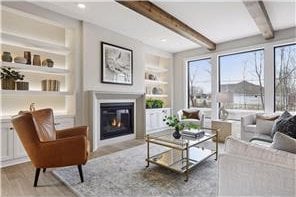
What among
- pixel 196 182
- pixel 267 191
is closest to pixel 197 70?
pixel 196 182

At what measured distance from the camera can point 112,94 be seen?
14.3 feet

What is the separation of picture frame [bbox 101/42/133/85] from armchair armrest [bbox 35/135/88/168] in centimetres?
213

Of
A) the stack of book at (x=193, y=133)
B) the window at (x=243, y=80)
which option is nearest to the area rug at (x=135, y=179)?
the stack of book at (x=193, y=133)

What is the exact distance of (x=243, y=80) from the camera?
17.3 ft

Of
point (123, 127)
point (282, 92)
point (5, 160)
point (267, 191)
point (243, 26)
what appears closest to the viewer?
point (267, 191)

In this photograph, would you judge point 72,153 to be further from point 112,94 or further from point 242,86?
point 242,86

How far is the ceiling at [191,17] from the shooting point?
3.27m

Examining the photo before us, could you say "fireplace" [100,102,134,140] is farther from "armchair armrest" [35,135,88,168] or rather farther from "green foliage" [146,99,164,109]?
"armchair armrest" [35,135,88,168]

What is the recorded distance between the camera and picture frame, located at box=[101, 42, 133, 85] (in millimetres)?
4293

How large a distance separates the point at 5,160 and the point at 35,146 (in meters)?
1.25

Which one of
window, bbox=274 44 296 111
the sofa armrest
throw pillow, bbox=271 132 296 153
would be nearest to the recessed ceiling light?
the sofa armrest

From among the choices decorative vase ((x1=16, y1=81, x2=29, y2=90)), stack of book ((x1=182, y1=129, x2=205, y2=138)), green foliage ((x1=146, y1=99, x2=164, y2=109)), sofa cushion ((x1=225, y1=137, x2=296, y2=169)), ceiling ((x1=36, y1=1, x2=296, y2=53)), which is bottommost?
stack of book ((x1=182, y1=129, x2=205, y2=138))

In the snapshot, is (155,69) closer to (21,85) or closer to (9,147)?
(21,85)

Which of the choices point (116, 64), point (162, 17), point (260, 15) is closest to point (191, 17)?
point (162, 17)
